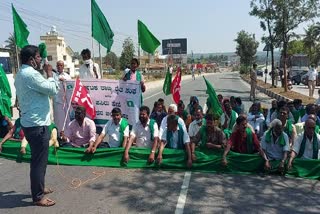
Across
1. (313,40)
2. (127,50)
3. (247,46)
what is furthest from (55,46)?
(313,40)

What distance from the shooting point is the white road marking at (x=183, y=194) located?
4.96m

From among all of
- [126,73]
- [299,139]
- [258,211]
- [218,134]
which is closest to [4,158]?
[126,73]

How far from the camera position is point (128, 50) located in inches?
2501

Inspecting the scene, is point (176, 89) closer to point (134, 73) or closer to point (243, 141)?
point (134, 73)

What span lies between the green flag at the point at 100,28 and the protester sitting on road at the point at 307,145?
4657 millimetres

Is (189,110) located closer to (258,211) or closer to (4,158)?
(4,158)

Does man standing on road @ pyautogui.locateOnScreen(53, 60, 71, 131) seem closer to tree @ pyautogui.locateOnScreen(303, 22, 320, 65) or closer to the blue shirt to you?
the blue shirt

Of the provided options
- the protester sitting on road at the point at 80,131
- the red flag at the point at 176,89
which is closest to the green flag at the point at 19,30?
the protester sitting on road at the point at 80,131

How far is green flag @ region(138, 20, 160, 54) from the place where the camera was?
9.09 m

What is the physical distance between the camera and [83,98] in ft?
26.5

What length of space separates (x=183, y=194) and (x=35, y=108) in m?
2.35

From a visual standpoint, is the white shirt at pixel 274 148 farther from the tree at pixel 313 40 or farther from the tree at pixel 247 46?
the tree at pixel 247 46

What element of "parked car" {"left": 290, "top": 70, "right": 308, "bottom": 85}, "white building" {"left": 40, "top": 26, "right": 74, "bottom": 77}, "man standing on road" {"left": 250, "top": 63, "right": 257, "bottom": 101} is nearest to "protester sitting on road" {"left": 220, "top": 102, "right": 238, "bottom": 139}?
"man standing on road" {"left": 250, "top": 63, "right": 257, "bottom": 101}

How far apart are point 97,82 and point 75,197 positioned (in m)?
3.40
